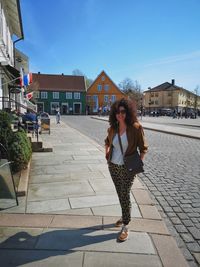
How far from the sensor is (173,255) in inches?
127

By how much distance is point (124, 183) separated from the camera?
372cm

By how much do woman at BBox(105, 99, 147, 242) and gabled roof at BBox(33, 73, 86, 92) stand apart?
69.3 m

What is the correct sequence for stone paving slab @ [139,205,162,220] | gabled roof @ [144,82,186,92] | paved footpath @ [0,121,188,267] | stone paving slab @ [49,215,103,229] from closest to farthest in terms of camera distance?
paved footpath @ [0,121,188,267] < stone paving slab @ [49,215,103,229] < stone paving slab @ [139,205,162,220] < gabled roof @ [144,82,186,92]

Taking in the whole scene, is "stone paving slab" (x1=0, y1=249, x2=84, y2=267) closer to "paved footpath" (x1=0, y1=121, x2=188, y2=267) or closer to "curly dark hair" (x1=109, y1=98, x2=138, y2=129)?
"paved footpath" (x1=0, y1=121, x2=188, y2=267)

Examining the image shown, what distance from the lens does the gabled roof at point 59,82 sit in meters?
71.6

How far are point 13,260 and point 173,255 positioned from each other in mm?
1790

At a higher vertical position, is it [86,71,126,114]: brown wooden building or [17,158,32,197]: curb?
[86,71,126,114]: brown wooden building

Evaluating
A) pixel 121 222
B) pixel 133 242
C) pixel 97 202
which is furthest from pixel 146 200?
pixel 133 242

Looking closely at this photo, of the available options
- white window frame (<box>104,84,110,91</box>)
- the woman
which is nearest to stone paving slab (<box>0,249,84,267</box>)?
the woman

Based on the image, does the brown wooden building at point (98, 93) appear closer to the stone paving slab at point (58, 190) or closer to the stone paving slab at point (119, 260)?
the stone paving slab at point (58, 190)

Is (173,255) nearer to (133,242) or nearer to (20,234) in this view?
(133,242)

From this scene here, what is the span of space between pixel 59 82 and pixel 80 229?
7172 centimetres

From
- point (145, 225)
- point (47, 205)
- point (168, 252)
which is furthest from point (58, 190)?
point (168, 252)

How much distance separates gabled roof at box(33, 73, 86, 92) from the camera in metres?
71.6
